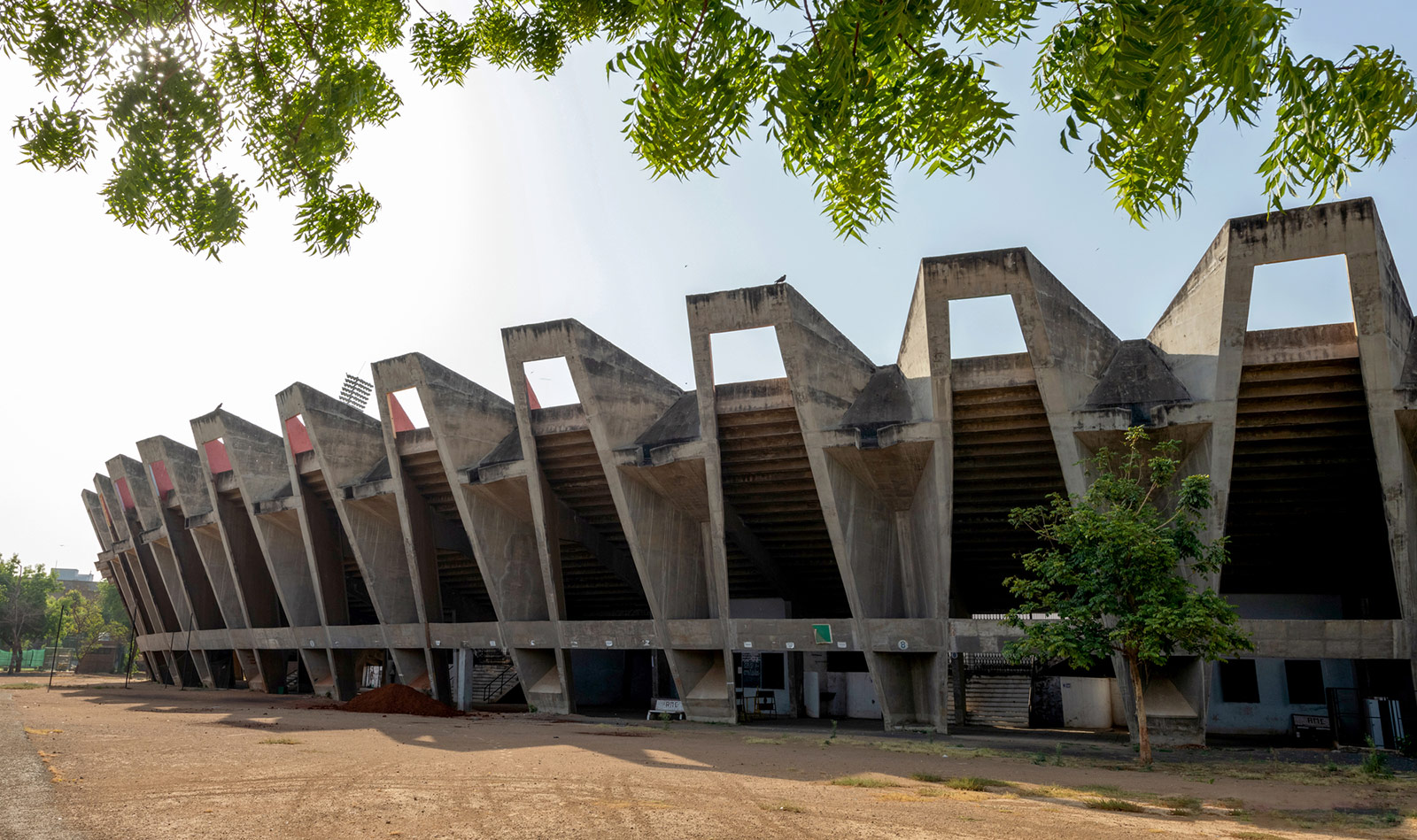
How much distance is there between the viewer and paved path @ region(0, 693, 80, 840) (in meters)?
8.54

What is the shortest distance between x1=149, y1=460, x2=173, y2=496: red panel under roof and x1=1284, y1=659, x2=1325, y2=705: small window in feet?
149

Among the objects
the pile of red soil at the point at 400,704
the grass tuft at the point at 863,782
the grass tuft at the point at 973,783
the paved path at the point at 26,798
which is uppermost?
the paved path at the point at 26,798

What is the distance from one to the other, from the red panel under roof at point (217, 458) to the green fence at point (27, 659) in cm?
5240

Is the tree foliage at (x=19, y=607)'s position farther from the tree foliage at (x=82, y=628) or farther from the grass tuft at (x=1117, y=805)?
the grass tuft at (x=1117, y=805)

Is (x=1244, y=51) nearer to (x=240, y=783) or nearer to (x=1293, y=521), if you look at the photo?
(x=240, y=783)

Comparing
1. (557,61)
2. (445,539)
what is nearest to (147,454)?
(445,539)

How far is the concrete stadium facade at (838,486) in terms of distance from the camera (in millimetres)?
19766

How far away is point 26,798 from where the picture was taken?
10.3 meters

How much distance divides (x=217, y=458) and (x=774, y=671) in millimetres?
25287

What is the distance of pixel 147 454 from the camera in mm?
40625

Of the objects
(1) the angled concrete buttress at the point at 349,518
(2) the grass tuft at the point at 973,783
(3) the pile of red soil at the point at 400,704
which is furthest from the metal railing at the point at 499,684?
(2) the grass tuft at the point at 973,783

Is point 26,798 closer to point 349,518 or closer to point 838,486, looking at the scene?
point 838,486

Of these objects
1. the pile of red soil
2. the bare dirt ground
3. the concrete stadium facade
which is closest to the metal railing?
the concrete stadium facade

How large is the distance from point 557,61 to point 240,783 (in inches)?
436
